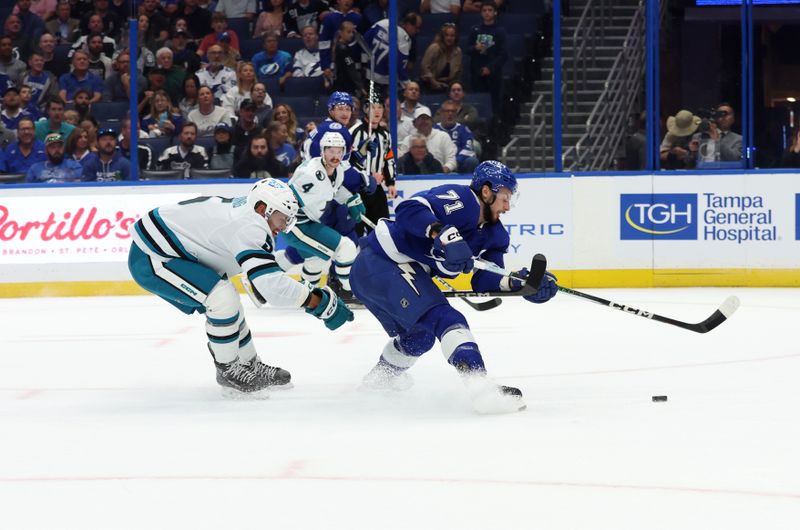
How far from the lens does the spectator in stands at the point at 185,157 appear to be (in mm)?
9328

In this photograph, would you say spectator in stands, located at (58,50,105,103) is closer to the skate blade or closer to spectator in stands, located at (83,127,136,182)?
spectator in stands, located at (83,127,136,182)

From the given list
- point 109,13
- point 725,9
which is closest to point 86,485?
point 109,13

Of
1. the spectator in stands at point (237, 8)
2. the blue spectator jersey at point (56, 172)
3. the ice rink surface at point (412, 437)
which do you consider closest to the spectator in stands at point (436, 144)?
the spectator in stands at point (237, 8)

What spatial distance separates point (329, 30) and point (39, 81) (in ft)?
7.69

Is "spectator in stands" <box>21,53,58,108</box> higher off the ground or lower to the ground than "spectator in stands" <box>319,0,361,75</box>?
lower

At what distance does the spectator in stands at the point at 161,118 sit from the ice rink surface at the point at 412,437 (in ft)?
10.4

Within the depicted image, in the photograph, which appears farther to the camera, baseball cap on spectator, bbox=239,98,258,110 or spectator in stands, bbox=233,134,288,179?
baseball cap on spectator, bbox=239,98,258,110

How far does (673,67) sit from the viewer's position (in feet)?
35.7

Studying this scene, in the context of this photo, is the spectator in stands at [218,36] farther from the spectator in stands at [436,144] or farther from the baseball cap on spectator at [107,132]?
the spectator in stands at [436,144]

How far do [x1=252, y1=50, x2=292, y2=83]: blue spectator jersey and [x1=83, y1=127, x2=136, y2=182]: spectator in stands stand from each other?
133cm

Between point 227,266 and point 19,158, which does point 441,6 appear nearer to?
point 19,158

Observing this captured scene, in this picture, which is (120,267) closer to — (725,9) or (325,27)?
(325,27)

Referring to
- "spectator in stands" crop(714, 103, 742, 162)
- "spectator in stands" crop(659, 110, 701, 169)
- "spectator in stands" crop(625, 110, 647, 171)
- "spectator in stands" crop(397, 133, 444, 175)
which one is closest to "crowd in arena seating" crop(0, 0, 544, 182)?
"spectator in stands" crop(397, 133, 444, 175)

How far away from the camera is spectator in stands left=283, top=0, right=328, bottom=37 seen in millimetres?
10172
